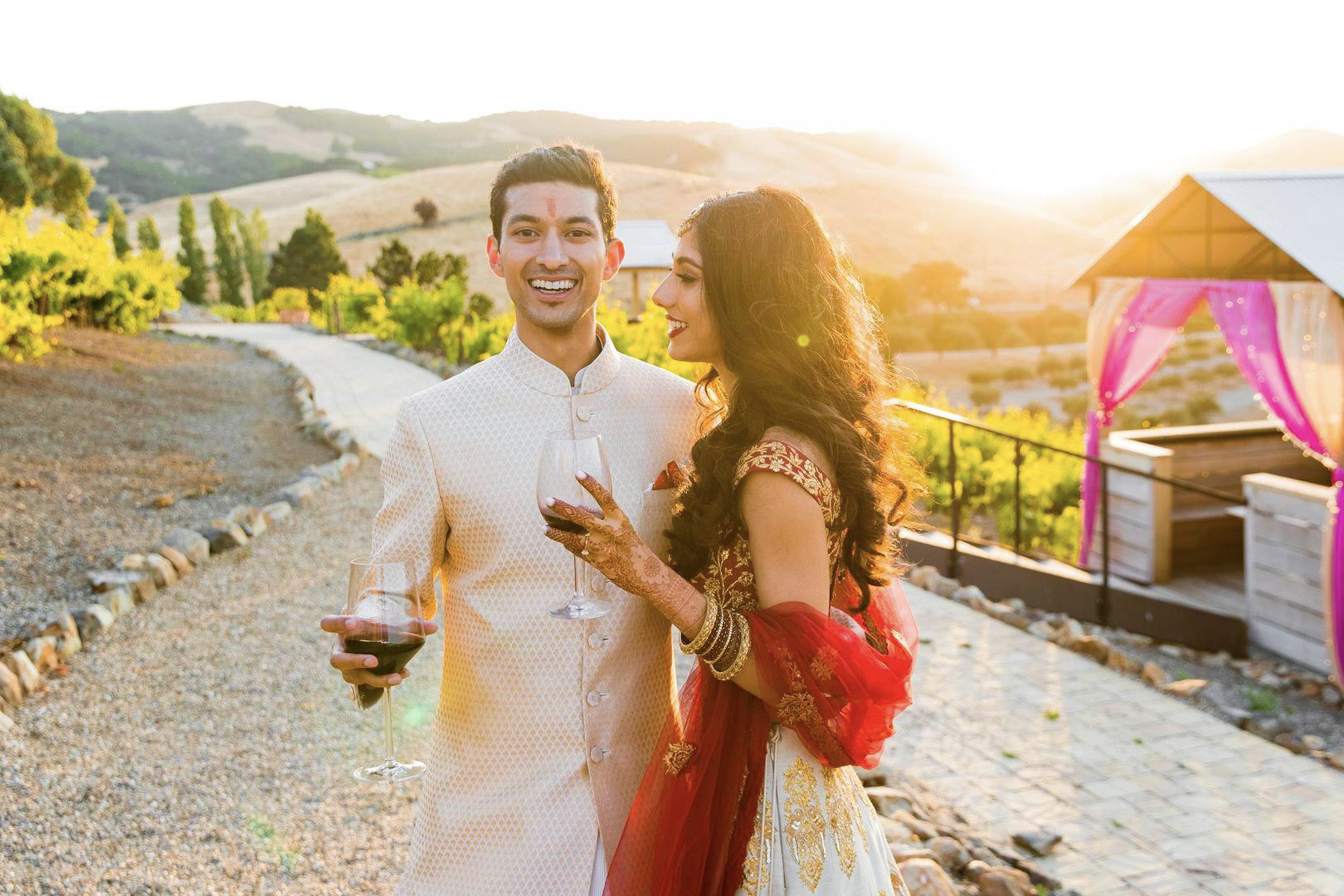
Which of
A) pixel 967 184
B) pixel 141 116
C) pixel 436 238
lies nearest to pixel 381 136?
pixel 141 116

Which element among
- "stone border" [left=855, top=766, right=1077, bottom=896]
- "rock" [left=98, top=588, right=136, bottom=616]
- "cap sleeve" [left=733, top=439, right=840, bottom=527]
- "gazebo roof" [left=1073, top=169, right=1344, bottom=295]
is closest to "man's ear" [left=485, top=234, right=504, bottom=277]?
"cap sleeve" [left=733, top=439, right=840, bottom=527]

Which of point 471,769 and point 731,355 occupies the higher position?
point 731,355

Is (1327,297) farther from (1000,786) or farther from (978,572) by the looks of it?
(1000,786)

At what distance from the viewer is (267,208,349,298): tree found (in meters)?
44.4

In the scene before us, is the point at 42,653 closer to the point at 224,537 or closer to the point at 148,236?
the point at 224,537

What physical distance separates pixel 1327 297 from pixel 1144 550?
239 cm

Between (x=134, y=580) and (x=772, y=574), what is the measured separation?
5.68 m

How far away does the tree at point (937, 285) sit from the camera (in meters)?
57.9

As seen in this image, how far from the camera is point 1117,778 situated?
4668 mm

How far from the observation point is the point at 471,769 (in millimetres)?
2023

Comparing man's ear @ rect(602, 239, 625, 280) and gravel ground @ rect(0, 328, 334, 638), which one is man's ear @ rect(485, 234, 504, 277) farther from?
gravel ground @ rect(0, 328, 334, 638)

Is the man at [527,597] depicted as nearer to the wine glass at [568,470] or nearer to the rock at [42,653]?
the wine glass at [568,470]

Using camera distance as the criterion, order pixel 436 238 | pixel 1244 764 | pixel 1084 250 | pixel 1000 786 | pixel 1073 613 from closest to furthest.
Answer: pixel 1000 786 → pixel 1244 764 → pixel 1073 613 → pixel 436 238 → pixel 1084 250

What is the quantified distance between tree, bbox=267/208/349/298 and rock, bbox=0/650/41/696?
40.9 m
